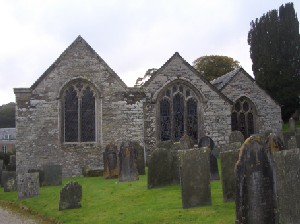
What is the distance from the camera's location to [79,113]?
887 inches

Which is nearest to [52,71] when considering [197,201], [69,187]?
[69,187]

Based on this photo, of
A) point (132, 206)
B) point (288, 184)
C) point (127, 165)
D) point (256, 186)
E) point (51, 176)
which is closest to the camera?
point (288, 184)

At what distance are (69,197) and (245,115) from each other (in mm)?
16389

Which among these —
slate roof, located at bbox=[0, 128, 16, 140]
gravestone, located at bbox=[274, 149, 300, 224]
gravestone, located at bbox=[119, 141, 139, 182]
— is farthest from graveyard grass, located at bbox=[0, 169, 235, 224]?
slate roof, located at bbox=[0, 128, 16, 140]

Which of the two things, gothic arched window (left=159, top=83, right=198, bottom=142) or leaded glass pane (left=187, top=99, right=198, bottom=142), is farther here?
leaded glass pane (left=187, top=99, right=198, bottom=142)

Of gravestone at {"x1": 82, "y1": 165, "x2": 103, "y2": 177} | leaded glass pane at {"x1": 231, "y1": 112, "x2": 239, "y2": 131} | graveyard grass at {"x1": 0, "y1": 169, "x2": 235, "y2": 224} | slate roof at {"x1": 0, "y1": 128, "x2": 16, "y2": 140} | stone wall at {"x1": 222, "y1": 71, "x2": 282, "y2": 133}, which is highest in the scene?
slate roof at {"x1": 0, "y1": 128, "x2": 16, "y2": 140}

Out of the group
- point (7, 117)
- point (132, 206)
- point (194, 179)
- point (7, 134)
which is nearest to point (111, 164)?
point (132, 206)

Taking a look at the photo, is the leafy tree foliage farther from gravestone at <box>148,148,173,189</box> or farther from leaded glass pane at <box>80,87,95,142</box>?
gravestone at <box>148,148,173,189</box>

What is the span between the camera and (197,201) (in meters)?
10.0

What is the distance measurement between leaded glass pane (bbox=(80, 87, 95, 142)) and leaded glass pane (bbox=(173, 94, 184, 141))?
15.2ft

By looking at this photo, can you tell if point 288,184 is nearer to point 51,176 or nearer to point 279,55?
point 51,176

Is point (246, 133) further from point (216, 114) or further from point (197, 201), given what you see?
point (197, 201)

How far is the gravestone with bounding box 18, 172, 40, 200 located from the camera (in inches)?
583

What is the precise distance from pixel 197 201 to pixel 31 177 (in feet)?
23.5
